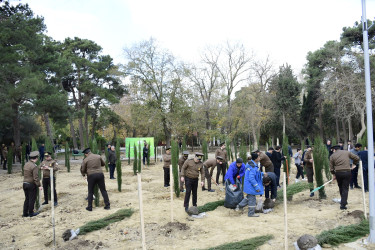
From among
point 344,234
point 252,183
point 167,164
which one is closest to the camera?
point 344,234

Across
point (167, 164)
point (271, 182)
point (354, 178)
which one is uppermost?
point (167, 164)

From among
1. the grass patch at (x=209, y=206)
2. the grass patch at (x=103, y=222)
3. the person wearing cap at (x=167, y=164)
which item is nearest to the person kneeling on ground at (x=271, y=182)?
the grass patch at (x=209, y=206)

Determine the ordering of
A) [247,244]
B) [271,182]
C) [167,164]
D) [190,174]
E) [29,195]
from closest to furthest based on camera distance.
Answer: [247,244]
[190,174]
[29,195]
[271,182]
[167,164]

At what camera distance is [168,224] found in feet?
19.4

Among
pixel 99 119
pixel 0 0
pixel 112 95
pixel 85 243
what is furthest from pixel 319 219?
pixel 99 119

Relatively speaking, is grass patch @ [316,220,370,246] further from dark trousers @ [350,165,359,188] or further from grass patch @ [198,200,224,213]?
dark trousers @ [350,165,359,188]

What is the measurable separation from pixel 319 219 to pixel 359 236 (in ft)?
3.65

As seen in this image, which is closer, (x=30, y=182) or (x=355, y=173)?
(x=30, y=182)

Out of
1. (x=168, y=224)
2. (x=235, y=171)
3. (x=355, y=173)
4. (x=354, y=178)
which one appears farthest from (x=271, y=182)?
(x=354, y=178)

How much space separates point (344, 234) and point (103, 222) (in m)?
4.33

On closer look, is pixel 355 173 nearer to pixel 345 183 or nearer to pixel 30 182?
pixel 345 183

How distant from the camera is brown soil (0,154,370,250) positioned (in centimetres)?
518

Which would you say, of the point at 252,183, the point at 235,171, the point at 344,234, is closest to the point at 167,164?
the point at 235,171

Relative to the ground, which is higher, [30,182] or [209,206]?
[30,182]
